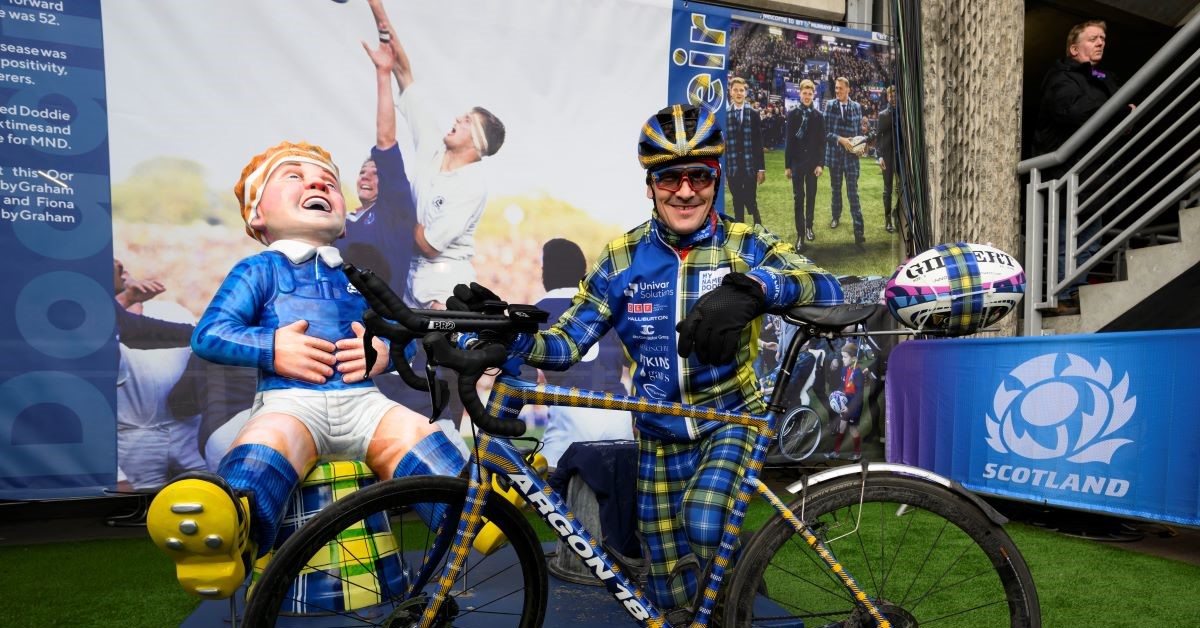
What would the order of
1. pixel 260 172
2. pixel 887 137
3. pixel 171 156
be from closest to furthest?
pixel 260 172 → pixel 171 156 → pixel 887 137

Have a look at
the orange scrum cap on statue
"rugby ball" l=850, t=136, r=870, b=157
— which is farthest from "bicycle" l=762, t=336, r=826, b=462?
the orange scrum cap on statue

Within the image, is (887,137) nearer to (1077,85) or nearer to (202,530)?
(1077,85)

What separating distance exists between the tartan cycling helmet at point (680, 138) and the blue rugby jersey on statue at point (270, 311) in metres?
1.07

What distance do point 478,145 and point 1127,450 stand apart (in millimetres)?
3523

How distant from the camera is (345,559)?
1.95m

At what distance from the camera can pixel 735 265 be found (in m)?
1.93

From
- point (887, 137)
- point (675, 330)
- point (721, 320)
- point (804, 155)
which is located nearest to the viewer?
point (721, 320)

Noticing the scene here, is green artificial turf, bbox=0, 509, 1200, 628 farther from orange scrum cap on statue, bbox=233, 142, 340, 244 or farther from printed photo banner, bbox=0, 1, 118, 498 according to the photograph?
orange scrum cap on statue, bbox=233, 142, 340, 244

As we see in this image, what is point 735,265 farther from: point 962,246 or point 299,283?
point 299,283

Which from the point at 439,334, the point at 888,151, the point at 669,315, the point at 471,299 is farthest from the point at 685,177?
the point at 888,151

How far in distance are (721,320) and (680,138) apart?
0.59m

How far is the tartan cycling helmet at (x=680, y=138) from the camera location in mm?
1846

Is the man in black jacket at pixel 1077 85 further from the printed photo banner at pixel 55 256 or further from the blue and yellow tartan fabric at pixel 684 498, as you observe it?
the printed photo banner at pixel 55 256

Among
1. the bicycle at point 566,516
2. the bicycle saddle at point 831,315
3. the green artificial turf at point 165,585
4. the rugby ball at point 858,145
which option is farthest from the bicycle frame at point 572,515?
the rugby ball at point 858,145
